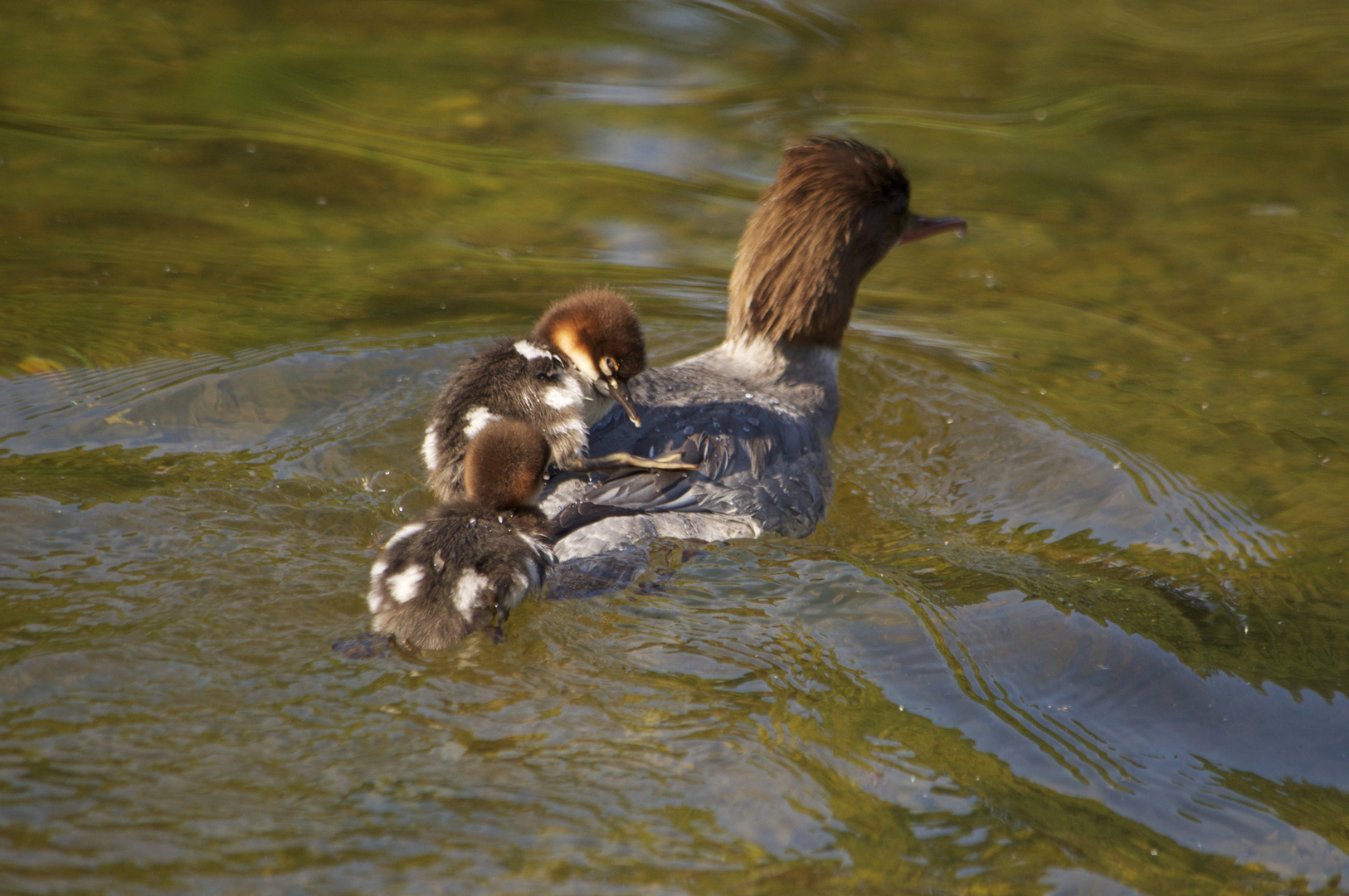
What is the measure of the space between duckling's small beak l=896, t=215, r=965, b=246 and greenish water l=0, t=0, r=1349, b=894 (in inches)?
25.7

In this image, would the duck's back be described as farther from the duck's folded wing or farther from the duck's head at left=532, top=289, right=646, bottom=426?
the duck's head at left=532, top=289, right=646, bottom=426

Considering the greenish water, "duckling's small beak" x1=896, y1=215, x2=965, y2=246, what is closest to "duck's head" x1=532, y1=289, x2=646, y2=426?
the greenish water

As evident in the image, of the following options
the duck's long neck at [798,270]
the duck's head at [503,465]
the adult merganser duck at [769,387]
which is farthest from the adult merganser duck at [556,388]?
the duck's long neck at [798,270]

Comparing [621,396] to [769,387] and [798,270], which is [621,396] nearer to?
[769,387]

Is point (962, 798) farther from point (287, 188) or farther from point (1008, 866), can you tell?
point (287, 188)

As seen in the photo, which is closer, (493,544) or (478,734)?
(478,734)

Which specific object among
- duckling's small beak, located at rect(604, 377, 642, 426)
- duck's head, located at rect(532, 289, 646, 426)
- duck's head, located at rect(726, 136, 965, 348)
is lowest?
duckling's small beak, located at rect(604, 377, 642, 426)

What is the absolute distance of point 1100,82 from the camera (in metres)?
9.12

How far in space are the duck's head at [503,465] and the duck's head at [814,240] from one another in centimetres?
189

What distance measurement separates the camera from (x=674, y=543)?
4586 mm

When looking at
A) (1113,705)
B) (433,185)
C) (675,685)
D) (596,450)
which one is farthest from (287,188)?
(1113,705)

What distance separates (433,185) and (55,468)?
11.3 feet

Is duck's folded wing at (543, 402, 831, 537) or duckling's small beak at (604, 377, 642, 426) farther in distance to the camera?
duckling's small beak at (604, 377, 642, 426)

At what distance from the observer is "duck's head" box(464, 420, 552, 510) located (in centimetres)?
427
